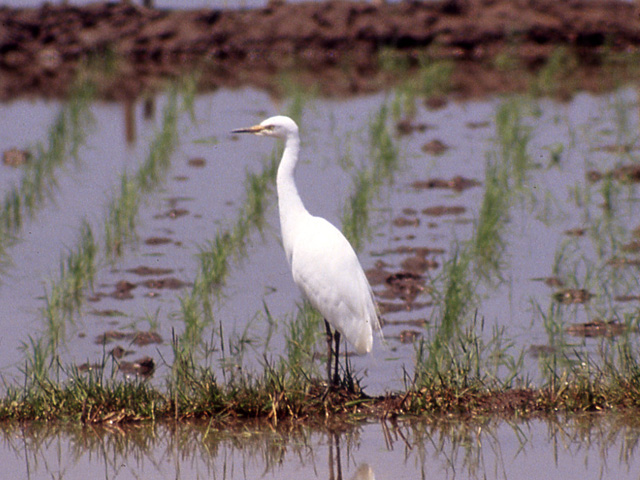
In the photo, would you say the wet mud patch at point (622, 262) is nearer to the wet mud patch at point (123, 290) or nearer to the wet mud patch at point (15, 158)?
the wet mud patch at point (123, 290)

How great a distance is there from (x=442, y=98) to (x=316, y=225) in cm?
1046

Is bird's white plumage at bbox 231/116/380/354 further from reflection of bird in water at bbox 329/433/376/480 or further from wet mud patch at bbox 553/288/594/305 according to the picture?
wet mud patch at bbox 553/288/594/305

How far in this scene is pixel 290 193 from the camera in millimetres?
5332

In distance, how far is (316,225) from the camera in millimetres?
5332

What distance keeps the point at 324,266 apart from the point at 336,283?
11 centimetres

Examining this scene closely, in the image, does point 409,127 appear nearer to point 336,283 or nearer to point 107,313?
point 107,313

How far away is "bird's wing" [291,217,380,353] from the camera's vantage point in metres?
5.10

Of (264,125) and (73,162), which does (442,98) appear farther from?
(264,125)

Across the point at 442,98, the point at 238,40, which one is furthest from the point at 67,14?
the point at 442,98

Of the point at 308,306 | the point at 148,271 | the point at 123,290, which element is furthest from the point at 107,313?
the point at 308,306

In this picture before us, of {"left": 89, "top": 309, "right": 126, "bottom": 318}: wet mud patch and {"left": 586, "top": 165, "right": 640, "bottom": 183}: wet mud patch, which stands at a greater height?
{"left": 586, "top": 165, "right": 640, "bottom": 183}: wet mud patch

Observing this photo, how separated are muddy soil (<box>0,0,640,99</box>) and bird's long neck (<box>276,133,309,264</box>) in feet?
48.2

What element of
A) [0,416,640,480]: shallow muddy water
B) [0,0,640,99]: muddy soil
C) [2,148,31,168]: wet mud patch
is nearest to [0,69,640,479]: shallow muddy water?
[0,416,640,480]: shallow muddy water

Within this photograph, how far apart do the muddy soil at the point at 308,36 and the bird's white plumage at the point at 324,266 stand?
48.4ft
